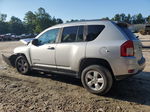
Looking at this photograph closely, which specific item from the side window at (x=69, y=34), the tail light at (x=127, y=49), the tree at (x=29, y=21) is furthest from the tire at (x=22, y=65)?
the tree at (x=29, y=21)

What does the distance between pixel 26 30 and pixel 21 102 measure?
3042 inches

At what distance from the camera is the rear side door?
179 inches

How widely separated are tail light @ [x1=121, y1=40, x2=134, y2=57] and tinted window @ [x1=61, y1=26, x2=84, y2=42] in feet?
3.87

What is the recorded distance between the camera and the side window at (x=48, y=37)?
5.27 meters

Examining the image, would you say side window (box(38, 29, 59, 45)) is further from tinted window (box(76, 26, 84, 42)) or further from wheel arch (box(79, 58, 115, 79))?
→ wheel arch (box(79, 58, 115, 79))

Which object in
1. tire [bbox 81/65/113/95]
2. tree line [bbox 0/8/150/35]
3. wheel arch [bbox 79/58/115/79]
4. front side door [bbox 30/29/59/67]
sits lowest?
tire [bbox 81/65/113/95]

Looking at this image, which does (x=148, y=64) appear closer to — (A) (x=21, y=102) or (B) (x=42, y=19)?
(A) (x=21, y=102)

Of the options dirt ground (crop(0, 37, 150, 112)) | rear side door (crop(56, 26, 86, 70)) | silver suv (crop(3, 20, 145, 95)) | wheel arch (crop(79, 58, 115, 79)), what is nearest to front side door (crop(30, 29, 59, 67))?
silver suv (crop(3, 20, 145, 95))

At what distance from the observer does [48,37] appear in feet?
17.9

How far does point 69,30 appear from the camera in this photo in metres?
4.96

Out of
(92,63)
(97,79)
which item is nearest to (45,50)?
(92,63)

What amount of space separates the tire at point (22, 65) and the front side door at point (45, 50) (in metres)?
0.49

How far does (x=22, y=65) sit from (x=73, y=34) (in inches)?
103

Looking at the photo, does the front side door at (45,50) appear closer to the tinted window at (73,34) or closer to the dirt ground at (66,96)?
the tinted window at (73,34)
